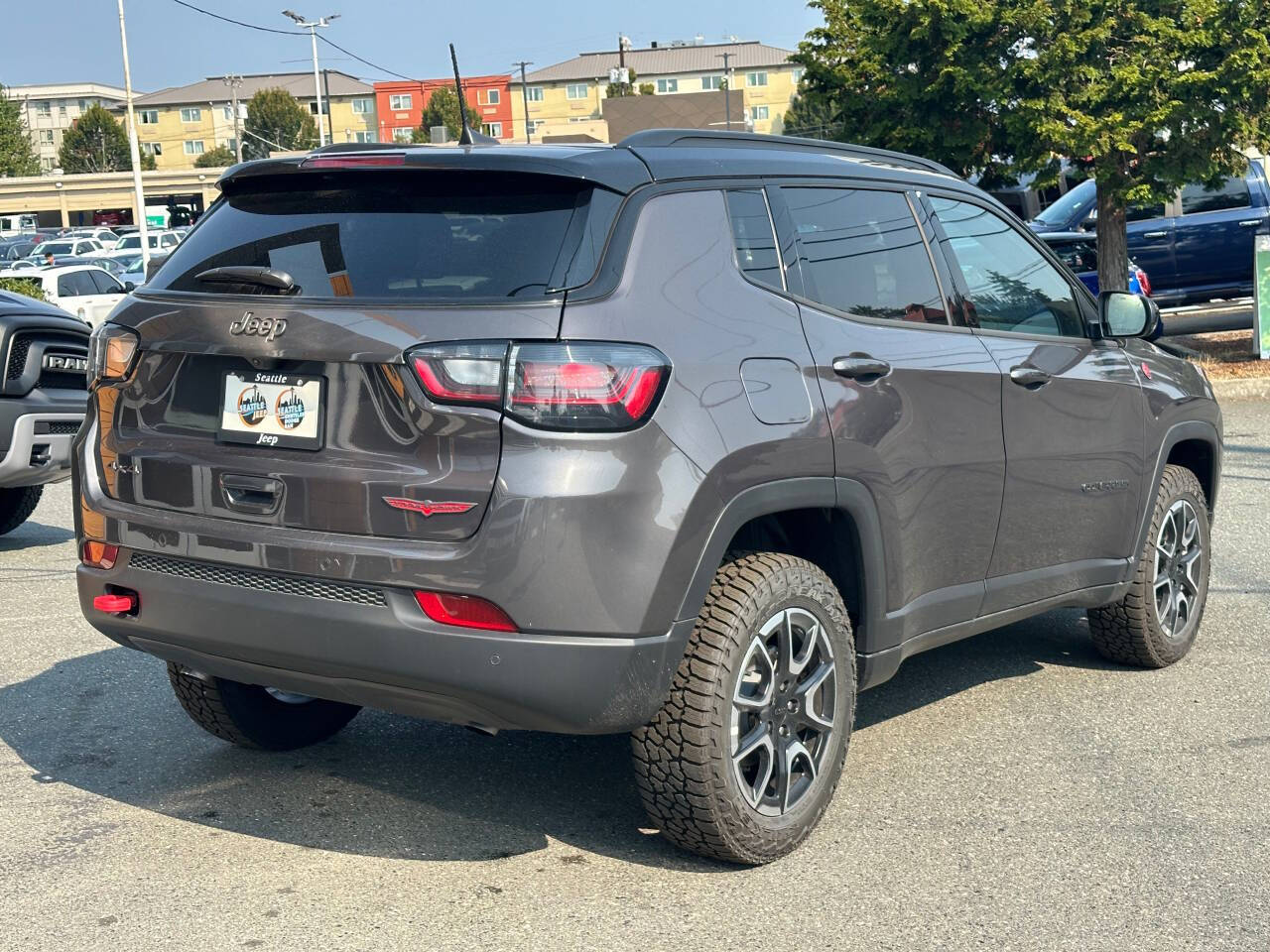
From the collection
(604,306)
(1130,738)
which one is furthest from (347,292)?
(1130,738)

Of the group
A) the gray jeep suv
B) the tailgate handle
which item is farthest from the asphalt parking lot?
the tailgate handle

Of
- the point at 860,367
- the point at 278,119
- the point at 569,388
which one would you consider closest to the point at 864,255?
the point at 860,367

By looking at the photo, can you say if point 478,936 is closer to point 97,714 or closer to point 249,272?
point 249,272

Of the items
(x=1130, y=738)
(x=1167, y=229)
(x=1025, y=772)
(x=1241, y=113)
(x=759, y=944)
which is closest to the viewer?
(x=759, y=944)

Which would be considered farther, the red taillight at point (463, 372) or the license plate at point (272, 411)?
the license plate at point (272, 411)

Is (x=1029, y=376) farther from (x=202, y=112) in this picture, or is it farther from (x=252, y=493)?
(x=202, y=112)

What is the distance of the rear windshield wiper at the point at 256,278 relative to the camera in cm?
373

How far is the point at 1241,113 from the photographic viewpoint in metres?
13.6

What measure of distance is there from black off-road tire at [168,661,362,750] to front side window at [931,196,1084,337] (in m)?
2.37

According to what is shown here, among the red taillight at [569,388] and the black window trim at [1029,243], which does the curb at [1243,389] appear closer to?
the black window trim at [1029,243]

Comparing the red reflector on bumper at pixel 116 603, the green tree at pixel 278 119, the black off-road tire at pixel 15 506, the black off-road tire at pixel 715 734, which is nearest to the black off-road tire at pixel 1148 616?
the black off-road tire at pixel 715 734

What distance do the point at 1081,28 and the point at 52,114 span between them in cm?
16670

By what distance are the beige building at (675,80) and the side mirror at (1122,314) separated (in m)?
139

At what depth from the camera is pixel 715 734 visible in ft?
12.0
